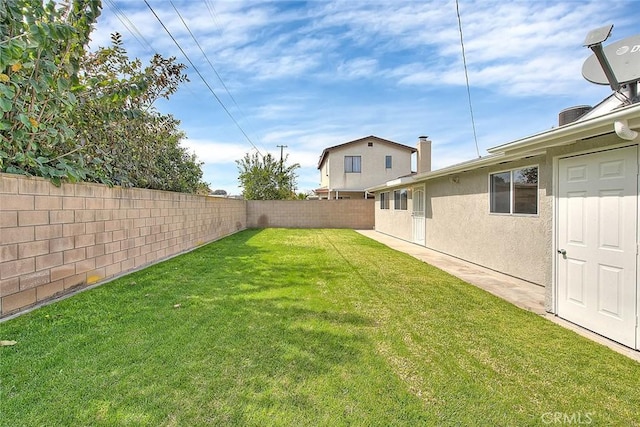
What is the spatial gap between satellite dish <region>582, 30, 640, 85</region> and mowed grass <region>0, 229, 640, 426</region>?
334cm

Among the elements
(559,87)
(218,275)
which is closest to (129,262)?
(218,275)

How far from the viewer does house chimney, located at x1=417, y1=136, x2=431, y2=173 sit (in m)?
15.1

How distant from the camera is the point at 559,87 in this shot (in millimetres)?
8727

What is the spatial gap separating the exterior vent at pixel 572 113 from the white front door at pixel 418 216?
5898mm

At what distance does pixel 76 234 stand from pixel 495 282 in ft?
24.6

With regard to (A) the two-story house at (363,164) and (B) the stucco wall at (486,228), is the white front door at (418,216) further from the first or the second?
(A) the two-story house at (363,164)

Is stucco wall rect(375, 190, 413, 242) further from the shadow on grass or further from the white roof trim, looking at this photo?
the shadow on grass

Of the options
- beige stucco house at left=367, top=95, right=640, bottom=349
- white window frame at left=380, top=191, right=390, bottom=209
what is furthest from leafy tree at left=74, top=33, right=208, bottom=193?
white window frame at left=380, top=191, right=390, bottom=209

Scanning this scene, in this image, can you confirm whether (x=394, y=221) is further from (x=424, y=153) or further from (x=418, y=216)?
(x=424, y=153)

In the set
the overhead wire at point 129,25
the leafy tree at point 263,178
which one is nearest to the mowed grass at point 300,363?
the overhead wire at point 129,25

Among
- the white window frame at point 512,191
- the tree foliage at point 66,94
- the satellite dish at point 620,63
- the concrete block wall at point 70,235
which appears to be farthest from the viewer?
the white window frame at point 512,191

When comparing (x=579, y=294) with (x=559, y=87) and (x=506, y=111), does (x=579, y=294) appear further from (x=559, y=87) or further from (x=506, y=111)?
(x=506, y=111)

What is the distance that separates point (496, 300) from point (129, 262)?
699cm

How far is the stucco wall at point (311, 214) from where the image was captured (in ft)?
63.3
